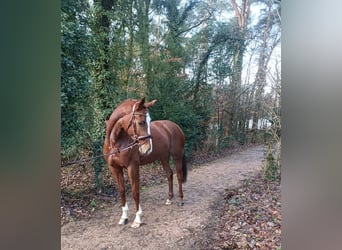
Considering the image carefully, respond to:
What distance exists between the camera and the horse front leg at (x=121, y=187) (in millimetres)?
1310

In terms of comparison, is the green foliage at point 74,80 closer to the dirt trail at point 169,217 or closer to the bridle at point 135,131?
the bridle at point 135,131

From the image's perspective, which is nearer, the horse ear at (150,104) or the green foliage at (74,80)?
the green foliage at (74,80)

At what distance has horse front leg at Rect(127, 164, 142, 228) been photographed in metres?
1.32

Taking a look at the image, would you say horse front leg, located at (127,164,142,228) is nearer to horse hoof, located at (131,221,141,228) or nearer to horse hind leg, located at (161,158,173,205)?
horse hoof, located at (131,221,141,228)

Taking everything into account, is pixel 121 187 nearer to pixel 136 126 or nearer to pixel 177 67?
pixel 136 126

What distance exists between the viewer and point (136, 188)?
1357 mm

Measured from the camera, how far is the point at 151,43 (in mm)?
1418

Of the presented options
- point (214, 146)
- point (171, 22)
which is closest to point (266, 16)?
point (171, 22)

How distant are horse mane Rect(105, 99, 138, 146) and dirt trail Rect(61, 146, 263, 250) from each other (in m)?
0.34

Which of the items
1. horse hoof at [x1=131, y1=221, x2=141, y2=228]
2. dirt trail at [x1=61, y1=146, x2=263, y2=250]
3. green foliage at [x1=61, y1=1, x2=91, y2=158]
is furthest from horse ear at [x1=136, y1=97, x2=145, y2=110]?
horse hoof at [x1=131, y1=221, x2=141, y2=228]

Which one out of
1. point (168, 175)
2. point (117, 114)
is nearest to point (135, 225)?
point (168, 175)

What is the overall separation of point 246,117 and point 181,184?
0.47 m

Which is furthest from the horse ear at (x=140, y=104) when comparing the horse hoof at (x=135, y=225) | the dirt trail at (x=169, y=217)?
the horse hoof at (x=135, y=225)
